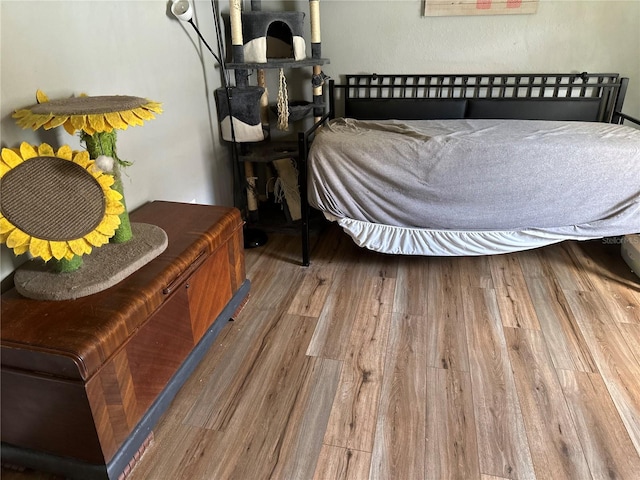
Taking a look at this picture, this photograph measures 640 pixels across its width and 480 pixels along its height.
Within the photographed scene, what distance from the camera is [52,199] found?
46.4 inches

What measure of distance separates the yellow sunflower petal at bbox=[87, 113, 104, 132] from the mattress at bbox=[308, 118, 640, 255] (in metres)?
1.02

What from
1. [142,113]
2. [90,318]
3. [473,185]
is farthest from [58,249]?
[473,185]

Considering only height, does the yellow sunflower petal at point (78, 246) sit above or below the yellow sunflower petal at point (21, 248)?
below

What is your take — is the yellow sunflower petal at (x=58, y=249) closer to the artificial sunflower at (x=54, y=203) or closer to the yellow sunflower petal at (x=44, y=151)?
the artificial sunflower at (x=54, y=203)

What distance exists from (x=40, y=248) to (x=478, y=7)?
8.28ft

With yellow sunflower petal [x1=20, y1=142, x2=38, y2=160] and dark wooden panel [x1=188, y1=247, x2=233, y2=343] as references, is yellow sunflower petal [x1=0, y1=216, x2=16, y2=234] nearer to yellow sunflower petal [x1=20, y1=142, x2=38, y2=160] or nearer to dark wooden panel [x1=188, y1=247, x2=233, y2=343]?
yellow sunflower petal [x1=20, y1=142, x2=38, y2=160]

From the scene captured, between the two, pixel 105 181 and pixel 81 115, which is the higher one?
pixel 81 115

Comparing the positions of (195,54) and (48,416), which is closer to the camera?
(48,416)

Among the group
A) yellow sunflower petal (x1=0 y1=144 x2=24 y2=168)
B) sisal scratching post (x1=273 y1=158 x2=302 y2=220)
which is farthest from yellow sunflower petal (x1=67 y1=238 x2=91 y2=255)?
sisal scratching post (x1=273 y1=158 x2=302 y2=220)

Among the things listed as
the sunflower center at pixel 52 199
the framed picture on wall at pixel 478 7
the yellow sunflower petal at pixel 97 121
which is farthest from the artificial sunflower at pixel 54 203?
the framed picture on wall at pixel 478 7

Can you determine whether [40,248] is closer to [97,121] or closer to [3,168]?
[3,168]

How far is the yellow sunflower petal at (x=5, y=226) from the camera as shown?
1.08 meters

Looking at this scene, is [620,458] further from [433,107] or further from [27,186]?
[433,107]

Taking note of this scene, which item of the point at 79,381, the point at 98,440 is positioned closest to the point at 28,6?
the point at 79,381
